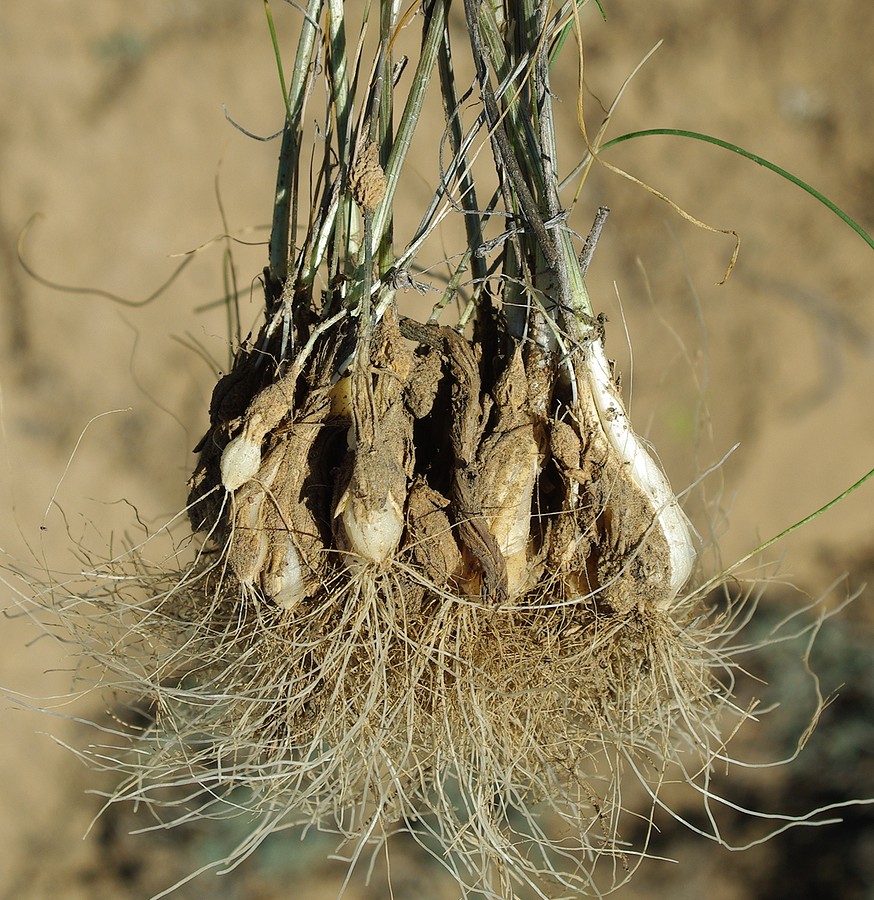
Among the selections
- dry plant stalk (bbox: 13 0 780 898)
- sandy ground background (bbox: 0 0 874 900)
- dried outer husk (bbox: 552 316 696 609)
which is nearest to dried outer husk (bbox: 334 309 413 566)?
dry plant stalk (bbox: 13 0 780 898)

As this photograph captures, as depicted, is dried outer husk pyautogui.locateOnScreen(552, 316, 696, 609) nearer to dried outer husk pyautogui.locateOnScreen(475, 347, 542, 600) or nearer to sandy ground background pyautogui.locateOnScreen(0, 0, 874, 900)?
dried outer husk pyautogui.locateOnScreen(475, 347, 542, 600)

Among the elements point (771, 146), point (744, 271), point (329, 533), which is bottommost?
point (329, 533)

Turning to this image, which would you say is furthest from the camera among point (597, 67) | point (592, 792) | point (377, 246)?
point (597, 67)

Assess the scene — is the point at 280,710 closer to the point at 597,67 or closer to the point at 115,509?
the point at 115,509

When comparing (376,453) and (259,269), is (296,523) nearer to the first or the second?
(376,453)

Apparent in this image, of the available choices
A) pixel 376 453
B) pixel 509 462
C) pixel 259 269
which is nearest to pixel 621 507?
pixel 509 462

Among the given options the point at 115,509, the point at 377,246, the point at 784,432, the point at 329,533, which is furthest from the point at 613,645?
the point at 115,509

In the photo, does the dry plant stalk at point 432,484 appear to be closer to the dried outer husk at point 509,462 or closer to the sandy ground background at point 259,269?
the dried outer husk at point 509,462
